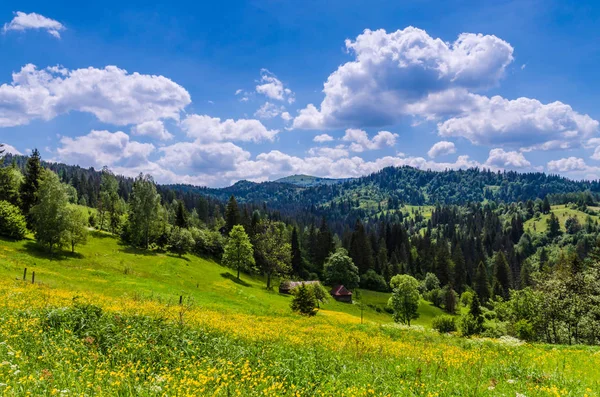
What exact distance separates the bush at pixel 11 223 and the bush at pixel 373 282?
3683 inches

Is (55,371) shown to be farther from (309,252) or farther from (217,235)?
(309,252)

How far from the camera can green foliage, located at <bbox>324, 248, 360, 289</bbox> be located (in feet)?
346

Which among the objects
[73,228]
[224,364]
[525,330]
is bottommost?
[525,330]

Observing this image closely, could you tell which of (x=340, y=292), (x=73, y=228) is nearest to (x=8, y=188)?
(x=73, y=228)

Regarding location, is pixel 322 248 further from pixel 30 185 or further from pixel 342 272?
pixel 30 185

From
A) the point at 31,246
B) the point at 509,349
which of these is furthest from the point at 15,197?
the point at 509,349

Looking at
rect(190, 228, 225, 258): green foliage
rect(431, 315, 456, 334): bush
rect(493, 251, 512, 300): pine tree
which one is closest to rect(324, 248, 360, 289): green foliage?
rect(190, 228, 225, 258): green foliage

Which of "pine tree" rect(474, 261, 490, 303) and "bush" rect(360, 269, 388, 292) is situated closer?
"bush" rect(360, 269, 388, 292)

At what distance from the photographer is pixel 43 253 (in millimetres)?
54656

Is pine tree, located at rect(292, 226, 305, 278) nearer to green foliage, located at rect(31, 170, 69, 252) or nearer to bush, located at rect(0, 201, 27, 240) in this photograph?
green foliage, located at rect(31, 170, 69, 252)

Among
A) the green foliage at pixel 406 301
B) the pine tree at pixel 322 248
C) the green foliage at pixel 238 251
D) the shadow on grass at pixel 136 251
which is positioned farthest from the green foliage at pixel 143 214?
the pine tree at pixel 322 248

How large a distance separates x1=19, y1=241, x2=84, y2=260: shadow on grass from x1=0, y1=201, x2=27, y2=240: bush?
Answer: 2.48 meters

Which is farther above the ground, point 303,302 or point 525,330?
point 303,302

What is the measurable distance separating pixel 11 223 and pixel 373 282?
97525 millimetres
